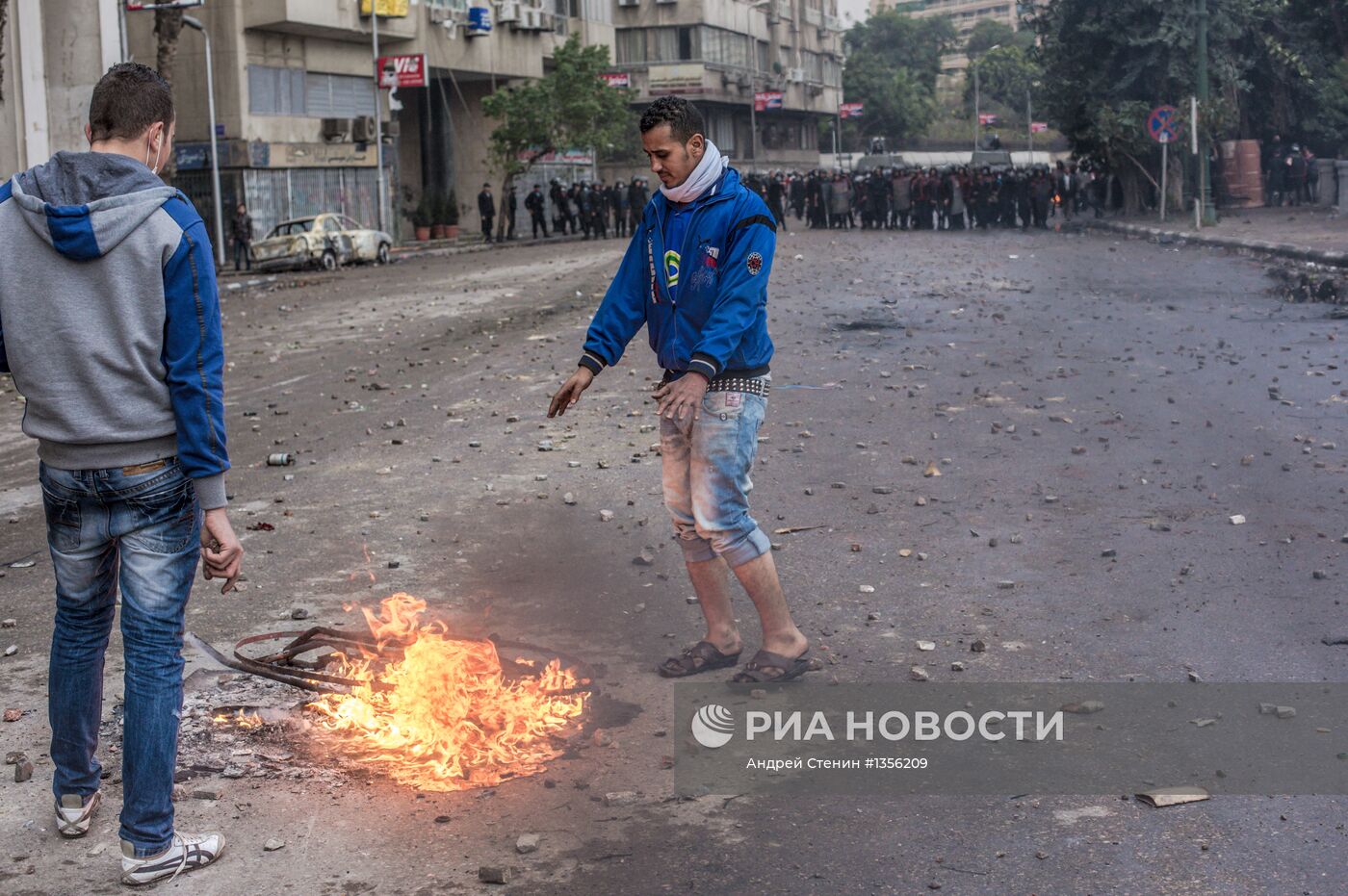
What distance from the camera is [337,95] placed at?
1827 inches

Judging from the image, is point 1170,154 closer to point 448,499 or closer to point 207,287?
point 448,499

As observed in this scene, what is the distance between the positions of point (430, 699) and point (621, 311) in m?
1.45

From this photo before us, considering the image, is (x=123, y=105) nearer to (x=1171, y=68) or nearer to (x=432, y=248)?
(x=432, y=248)

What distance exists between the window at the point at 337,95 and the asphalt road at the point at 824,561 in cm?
2999

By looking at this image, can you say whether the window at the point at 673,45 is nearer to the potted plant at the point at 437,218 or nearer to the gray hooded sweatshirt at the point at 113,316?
the potted plant at the point at 437,218

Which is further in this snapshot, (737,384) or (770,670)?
(770,670)

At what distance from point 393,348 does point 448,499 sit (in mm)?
8198

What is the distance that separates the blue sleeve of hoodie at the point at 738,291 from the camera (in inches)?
186

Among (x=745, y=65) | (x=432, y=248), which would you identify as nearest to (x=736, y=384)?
(x=432, y=248)

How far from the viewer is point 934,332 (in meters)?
15.8

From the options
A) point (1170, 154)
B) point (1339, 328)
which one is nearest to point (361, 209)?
point (1170, 154)

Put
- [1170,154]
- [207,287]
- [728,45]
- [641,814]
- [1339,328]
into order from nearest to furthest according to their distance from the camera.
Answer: [207,287] → [641,814] → [1339,328] → [1170,154] → [728,45]

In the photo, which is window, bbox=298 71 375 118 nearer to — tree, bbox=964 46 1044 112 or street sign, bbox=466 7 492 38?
street sign, bbox=466 7 492 38

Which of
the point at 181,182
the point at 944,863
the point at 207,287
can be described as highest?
the point at 181,182
